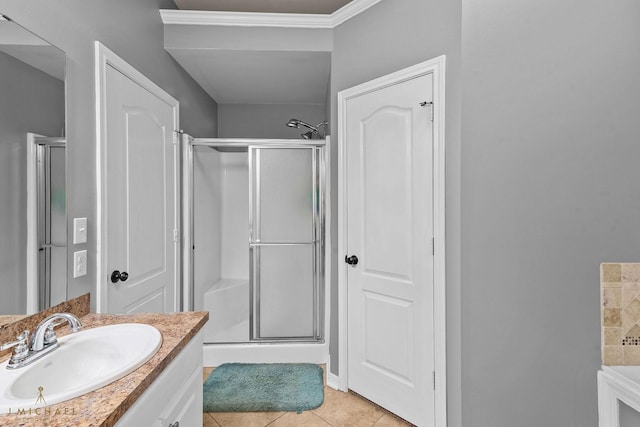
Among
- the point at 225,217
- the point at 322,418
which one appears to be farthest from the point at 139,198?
the point at 225,217

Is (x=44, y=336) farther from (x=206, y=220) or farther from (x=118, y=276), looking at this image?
(x=206, y=220)

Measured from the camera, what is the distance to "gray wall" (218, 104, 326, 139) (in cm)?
371

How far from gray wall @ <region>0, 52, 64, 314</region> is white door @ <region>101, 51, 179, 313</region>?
1.38 ft

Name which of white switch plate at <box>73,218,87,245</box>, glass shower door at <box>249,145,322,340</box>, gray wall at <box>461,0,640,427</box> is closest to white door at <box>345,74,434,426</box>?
gray wall at <box>461,0,640,427</box>

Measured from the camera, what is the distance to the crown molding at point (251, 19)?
2271 mm

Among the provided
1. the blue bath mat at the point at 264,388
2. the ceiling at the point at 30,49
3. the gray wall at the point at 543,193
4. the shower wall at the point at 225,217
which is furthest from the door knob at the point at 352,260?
the ceiling at the point at 30,49

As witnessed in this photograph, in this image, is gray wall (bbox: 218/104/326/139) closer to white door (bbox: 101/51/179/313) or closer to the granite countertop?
white door (bbox: 101/51/179/313)

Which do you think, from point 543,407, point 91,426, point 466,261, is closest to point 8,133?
point 91,426

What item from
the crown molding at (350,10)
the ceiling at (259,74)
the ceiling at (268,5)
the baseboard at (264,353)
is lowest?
the baseboard at (264,353)

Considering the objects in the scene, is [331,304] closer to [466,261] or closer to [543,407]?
[466,261]

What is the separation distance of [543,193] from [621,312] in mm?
513

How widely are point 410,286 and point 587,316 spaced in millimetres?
806

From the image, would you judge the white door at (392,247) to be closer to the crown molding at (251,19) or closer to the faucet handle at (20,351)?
the crown molding at (251,19)

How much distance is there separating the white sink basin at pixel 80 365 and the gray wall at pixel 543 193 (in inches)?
54.4
